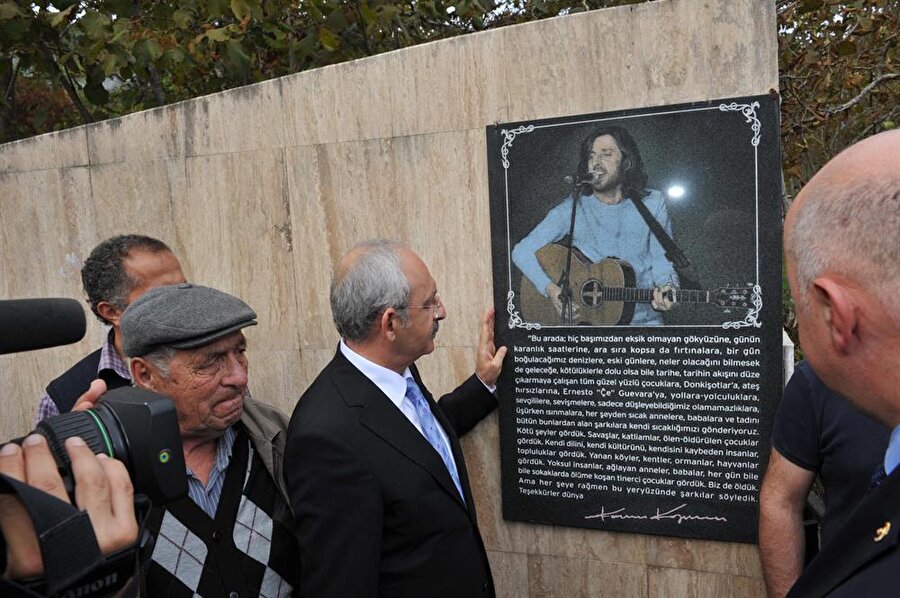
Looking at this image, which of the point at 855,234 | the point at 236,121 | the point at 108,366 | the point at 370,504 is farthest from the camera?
the point at 236,121

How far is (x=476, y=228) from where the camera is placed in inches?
122

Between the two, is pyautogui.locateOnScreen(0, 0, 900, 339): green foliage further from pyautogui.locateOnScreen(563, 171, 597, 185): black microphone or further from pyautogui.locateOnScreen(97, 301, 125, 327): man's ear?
pyautogui.locateOnScreen(563, 171, 597, 185): black microphone

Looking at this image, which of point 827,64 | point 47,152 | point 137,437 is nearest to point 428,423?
point 137,437

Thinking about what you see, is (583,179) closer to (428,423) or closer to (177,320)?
(428,423)

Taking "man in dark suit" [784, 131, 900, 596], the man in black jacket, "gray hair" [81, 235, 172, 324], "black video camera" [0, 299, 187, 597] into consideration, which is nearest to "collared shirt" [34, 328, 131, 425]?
the man in black jacket

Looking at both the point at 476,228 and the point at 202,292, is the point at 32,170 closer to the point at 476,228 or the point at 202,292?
the point at 202,292

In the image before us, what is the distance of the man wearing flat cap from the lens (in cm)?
222

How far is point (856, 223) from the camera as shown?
125cm

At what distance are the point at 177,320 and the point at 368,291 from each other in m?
0.60

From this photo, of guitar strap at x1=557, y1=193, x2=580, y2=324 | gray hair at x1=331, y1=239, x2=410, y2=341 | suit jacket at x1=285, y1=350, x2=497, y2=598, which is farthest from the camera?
guitar strap at x1=557, y1=193, x2=580, y2=324

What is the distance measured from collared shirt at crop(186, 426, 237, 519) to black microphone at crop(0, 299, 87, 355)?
4.08 ft

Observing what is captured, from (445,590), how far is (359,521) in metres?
0.39

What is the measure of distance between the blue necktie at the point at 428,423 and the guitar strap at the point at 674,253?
3.36 ft

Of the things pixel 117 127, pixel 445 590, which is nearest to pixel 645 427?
pixel 445 590
